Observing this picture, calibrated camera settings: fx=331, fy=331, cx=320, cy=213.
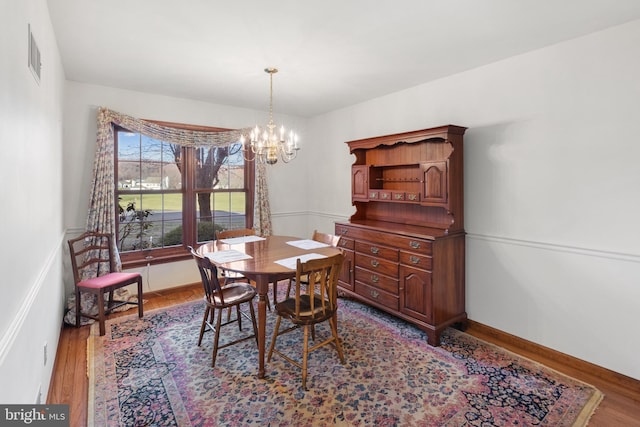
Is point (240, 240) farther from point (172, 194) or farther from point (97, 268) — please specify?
point (97, 268)

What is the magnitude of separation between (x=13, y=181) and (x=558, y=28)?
137 inches

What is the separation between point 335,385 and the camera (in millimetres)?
2387

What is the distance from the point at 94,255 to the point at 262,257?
91.2 inches

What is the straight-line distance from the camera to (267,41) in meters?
2.67

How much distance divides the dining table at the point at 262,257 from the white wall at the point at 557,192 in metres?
1.58

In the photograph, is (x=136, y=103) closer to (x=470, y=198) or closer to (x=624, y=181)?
(x=470, y=198)

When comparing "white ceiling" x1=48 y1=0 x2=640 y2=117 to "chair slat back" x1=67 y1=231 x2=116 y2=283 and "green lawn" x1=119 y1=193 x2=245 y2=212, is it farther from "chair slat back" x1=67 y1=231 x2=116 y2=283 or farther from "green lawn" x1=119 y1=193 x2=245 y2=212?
"chair slat back" x1=67 y1=231 x2=116 y2=283

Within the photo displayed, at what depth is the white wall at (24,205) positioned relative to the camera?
1.29m

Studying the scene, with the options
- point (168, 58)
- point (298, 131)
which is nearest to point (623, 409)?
point (168, 58)

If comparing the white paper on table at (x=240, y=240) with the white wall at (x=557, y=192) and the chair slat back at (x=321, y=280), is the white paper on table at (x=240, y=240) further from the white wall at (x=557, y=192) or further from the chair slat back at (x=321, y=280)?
the white wall at (x=557, y=192)

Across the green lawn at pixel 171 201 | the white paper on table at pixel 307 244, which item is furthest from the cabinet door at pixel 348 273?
the green lawn at pixel 171 201

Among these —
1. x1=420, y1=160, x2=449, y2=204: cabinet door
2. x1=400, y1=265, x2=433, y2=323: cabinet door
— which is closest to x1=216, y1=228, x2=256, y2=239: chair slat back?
x1=400, y1=265, x2=433, y2=323: cabinet door

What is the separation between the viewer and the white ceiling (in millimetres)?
2189

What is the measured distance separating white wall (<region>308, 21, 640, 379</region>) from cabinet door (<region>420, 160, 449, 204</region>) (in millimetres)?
341
